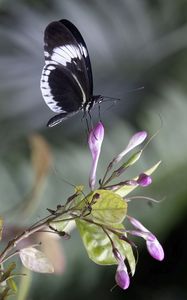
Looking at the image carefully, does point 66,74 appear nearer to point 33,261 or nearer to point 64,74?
point 64,74

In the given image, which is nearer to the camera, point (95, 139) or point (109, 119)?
point (95, 139)

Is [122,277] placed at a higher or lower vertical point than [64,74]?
lower

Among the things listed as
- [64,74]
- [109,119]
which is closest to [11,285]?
[64,74]

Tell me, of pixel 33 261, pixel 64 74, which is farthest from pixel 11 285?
pixel 64 74

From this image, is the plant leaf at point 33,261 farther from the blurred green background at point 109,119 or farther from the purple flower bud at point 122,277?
the blurred green background at point 109,119

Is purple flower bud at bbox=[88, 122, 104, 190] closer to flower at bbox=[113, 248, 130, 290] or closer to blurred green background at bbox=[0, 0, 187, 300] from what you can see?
flower at bbox=[113, 248, 130, 290]

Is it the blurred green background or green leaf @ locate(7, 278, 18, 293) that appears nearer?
green leaf @ locate(7, 278, 18, 293)

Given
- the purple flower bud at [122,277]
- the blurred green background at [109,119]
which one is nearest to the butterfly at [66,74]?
the purple flower bud at [122,277]

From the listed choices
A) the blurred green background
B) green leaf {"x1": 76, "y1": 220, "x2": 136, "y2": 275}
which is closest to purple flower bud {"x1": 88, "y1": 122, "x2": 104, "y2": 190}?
green leaf {"x1": 76, "y1": 220, "x2": 136, "y2": 275}
